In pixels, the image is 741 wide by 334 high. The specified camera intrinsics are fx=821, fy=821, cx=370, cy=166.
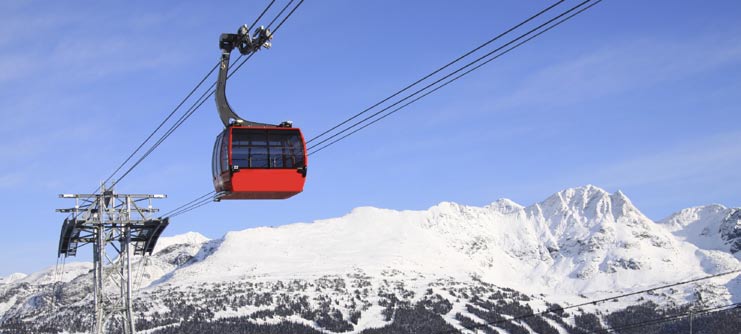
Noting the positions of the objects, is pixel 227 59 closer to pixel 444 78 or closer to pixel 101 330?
pixel 444 78

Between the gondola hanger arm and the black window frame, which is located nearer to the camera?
the gondola hanger arm

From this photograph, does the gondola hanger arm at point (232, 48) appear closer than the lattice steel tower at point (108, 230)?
Yes

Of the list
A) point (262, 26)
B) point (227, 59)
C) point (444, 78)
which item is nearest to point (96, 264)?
point (227, 59)

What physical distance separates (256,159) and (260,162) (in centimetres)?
21

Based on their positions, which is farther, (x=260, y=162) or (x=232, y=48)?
(x=260, y=162)

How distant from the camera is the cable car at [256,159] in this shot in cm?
3203

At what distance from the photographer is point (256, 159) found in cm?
3234

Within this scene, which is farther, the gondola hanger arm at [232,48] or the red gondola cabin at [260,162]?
the red gondola cabin at [260,162]

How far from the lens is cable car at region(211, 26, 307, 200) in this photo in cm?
3203

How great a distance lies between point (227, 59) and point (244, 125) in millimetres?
4281

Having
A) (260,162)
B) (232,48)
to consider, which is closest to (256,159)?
(260,162)

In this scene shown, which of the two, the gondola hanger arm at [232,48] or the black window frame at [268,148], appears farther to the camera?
the black window frame at [268,148]

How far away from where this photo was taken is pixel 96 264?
4906 cm

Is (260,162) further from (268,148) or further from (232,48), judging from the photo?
(232,48)
